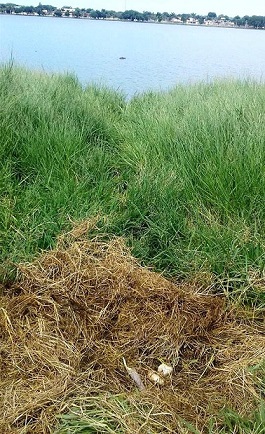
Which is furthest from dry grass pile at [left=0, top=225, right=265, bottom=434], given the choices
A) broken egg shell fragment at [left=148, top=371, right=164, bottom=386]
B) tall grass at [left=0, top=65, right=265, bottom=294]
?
tall grass at [left=0, top=65, right=265, bottom=294]

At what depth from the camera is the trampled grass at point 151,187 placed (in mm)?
2240

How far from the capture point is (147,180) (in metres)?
2.65

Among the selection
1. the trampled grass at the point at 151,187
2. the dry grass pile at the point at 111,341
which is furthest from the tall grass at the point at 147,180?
the dry grass pile at the point at 111,341

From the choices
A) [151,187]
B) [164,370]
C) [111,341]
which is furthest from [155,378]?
[151,187]

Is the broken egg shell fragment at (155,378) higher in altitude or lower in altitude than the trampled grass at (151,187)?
lower

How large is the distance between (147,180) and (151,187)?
0.17 feet

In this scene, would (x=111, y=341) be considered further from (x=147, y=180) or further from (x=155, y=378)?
(x=147, y=180)

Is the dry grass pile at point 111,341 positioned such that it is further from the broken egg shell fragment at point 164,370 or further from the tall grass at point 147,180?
the tall grass at point 147,180

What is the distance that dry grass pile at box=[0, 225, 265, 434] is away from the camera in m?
1.65

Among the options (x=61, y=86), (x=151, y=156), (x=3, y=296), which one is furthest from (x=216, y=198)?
(x=61, y=86)


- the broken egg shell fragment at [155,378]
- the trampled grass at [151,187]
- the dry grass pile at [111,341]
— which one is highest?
the trampled grass at [151,187]

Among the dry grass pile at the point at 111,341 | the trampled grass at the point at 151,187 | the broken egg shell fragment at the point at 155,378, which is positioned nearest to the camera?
the dry grass pile at the point at 111,341

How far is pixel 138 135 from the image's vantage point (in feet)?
11.4

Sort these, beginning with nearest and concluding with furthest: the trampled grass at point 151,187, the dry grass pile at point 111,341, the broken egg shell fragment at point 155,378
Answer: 1. the dry grass pile at point 111,341
2. the broken egg shell fragment at point 155,378
3. the trampled grass at point 151,187
